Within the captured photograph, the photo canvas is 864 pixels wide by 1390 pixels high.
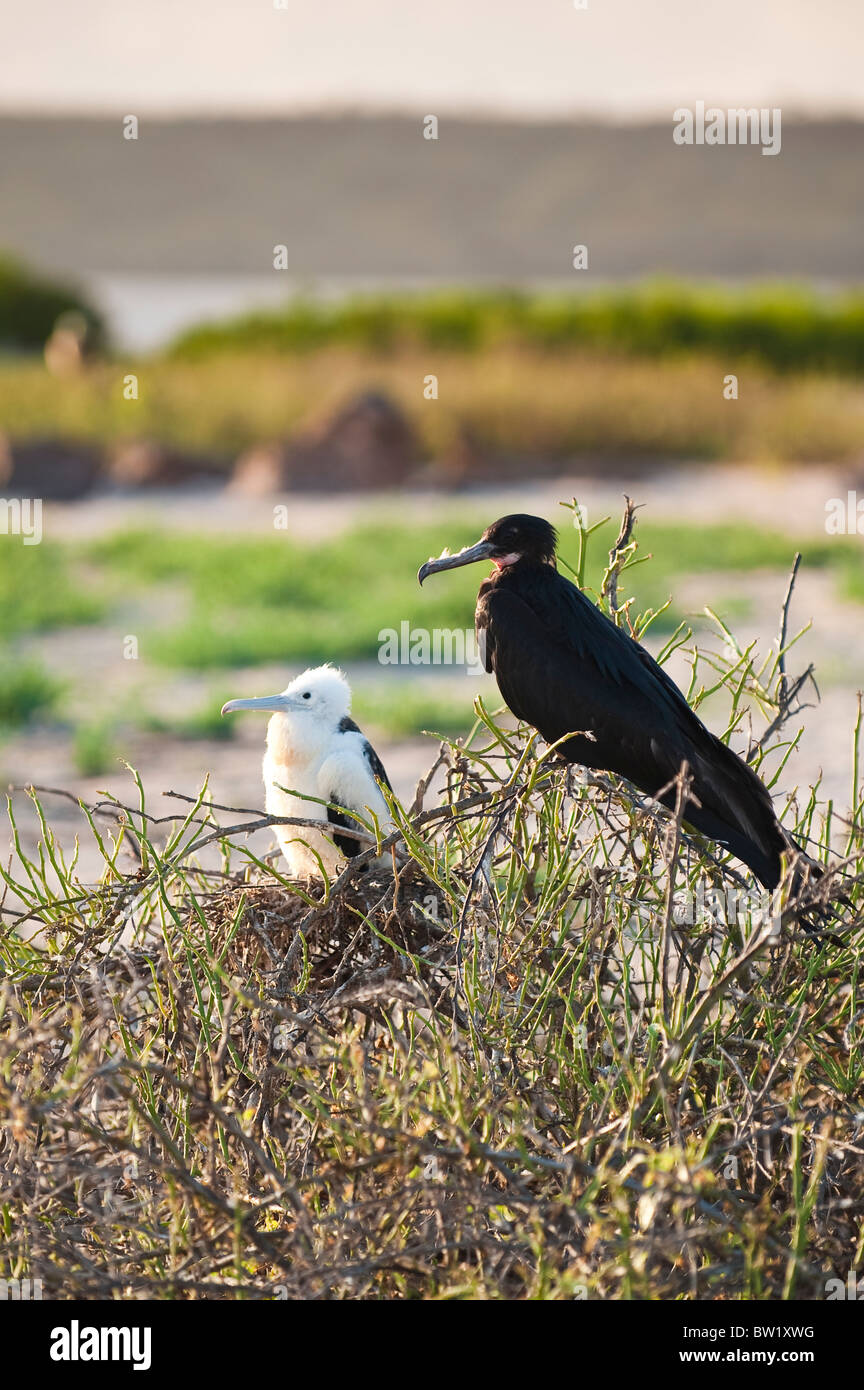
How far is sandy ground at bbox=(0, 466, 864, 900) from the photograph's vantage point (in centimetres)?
598

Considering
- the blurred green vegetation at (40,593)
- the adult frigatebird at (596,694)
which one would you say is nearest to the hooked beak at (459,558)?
the adult frigatebird at (596,694)

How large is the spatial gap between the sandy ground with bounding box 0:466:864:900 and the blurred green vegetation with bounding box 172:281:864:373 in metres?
4.98

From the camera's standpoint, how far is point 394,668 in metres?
7.91

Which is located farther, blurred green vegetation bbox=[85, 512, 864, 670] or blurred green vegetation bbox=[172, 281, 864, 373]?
blurred green vegetation bbox=[172, 281, 864, 373]

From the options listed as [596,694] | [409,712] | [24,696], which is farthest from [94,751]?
[596,694]

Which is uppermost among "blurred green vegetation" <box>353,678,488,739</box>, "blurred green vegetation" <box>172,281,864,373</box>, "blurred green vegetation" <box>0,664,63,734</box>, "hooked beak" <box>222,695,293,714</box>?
"blurred green vegetation" <box>172,281,864,373</box>

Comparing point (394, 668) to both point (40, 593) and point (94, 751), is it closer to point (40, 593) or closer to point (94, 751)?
point (94, 751)

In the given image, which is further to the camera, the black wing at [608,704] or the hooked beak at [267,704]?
the hooked beak at [267,704]

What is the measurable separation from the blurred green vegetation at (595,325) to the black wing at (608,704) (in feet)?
55.2

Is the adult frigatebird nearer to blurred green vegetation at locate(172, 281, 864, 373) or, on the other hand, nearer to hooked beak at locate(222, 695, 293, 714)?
hooked beak at locate(222, 695, 293, 714)

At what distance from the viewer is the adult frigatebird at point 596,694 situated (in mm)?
2361

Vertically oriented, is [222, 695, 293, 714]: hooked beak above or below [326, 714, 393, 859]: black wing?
above

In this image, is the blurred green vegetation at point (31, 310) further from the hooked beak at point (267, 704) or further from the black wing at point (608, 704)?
the black wing at point (608, 704)

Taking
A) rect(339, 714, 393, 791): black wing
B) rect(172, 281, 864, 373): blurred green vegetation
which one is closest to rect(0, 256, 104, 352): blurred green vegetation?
rect(172, 281, 864, 373): blurred green vegetation
